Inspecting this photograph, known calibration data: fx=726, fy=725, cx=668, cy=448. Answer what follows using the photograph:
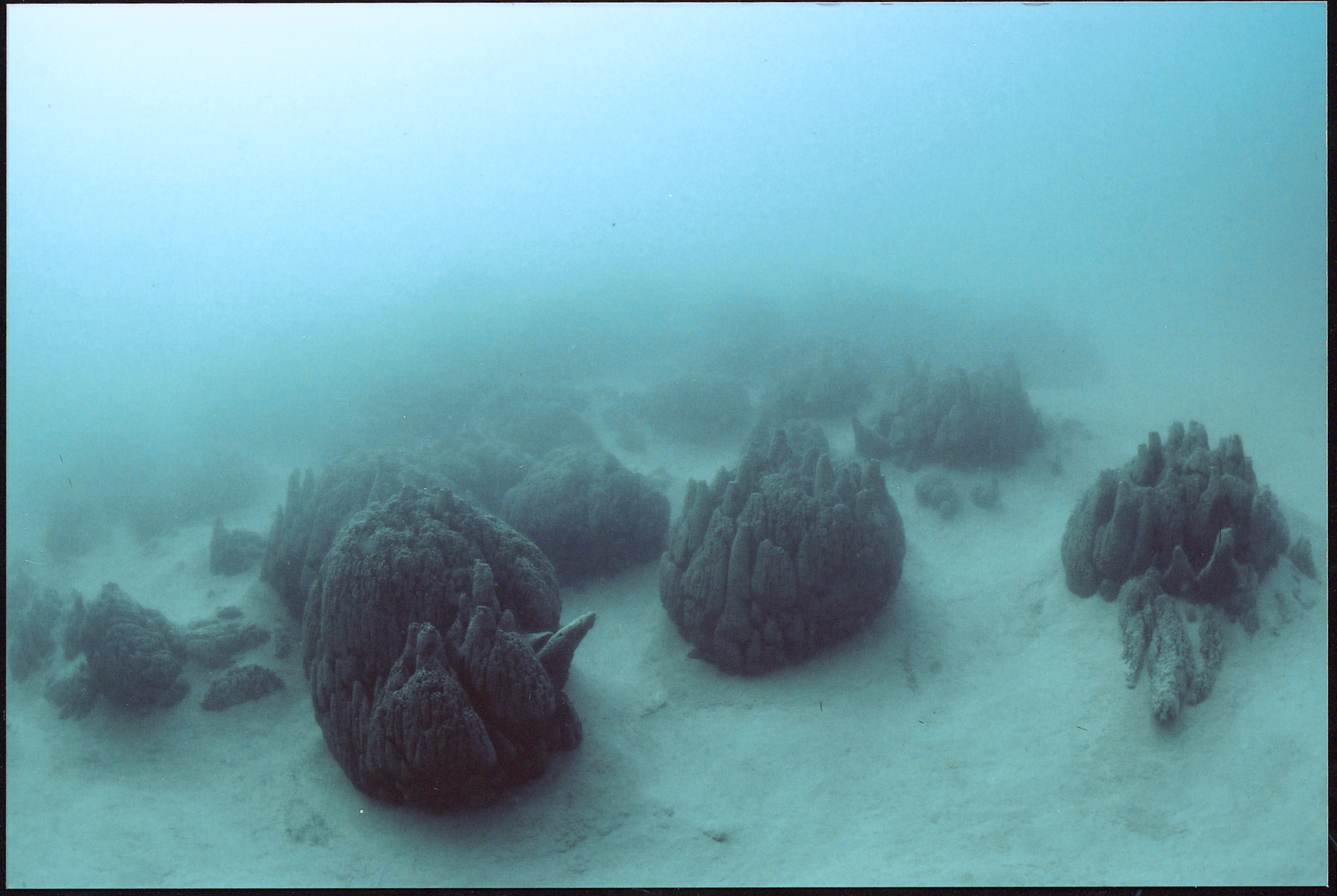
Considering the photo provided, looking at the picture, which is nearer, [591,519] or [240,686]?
[240,686]

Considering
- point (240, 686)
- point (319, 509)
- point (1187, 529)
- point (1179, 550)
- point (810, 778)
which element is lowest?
point (240, 686)

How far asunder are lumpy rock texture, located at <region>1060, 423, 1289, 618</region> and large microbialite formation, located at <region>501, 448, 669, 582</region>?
445 cm

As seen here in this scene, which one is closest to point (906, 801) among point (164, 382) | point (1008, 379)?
point (1008, 379)

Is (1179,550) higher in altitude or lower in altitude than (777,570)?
higher

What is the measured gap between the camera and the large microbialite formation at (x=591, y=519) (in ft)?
27.3

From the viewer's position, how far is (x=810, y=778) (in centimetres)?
546

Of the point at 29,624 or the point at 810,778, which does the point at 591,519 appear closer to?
the point at 810,778

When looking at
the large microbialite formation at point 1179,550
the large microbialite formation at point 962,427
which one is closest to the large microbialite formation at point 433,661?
the large microbialite formation at point 1179,550

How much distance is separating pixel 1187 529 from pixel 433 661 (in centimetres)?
647

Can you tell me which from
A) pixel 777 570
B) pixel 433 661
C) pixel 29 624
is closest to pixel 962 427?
pixel 777 570

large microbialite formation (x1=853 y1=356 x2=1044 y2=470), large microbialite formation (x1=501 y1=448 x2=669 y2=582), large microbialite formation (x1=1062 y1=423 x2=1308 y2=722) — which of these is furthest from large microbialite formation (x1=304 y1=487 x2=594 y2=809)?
large microbialite formation (x1=853 y1=356 x2=1044 y2=470)

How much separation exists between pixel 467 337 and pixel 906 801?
54.0ft

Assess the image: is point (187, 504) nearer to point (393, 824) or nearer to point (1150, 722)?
point (393, 824)

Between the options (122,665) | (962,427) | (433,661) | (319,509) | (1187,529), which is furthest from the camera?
(962,427)
